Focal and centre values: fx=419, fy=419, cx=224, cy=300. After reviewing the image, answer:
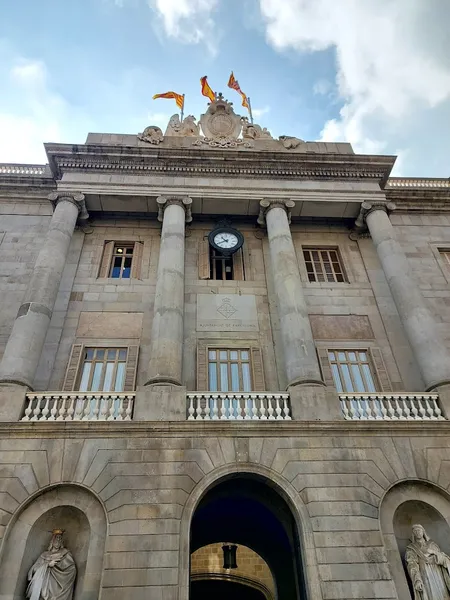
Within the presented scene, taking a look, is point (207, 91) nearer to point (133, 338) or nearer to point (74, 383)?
point (133, 338)

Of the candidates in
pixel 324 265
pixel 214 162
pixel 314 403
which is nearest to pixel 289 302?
pixel 314 403

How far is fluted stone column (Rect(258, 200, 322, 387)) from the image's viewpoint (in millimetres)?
13782

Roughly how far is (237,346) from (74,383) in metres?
6.02

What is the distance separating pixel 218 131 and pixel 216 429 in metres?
15.3

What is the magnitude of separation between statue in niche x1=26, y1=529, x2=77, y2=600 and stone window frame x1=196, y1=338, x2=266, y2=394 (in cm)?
626

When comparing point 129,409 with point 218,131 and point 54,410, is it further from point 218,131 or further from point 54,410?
point 218,131

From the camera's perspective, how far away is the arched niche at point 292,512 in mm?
9890

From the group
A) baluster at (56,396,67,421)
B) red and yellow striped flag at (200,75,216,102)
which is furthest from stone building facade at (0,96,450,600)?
red and yellow striped flag at (200,75,216,102)

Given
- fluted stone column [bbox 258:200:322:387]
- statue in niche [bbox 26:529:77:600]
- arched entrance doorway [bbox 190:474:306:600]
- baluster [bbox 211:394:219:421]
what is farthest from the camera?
fluted stone column [bbox 258:200:322:387]

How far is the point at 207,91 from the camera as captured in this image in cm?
2288

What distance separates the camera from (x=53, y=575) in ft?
32.8

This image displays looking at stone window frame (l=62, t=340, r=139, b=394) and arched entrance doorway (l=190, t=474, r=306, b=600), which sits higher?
stone window frame (l=62, t=340, r=139, b=394)

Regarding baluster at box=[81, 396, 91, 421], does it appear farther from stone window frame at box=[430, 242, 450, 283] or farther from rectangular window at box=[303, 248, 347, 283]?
stone window frame at box=[430, 242, 450, 283]

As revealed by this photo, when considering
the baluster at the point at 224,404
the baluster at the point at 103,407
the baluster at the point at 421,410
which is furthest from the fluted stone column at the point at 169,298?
the baluster at the point at 421,410
